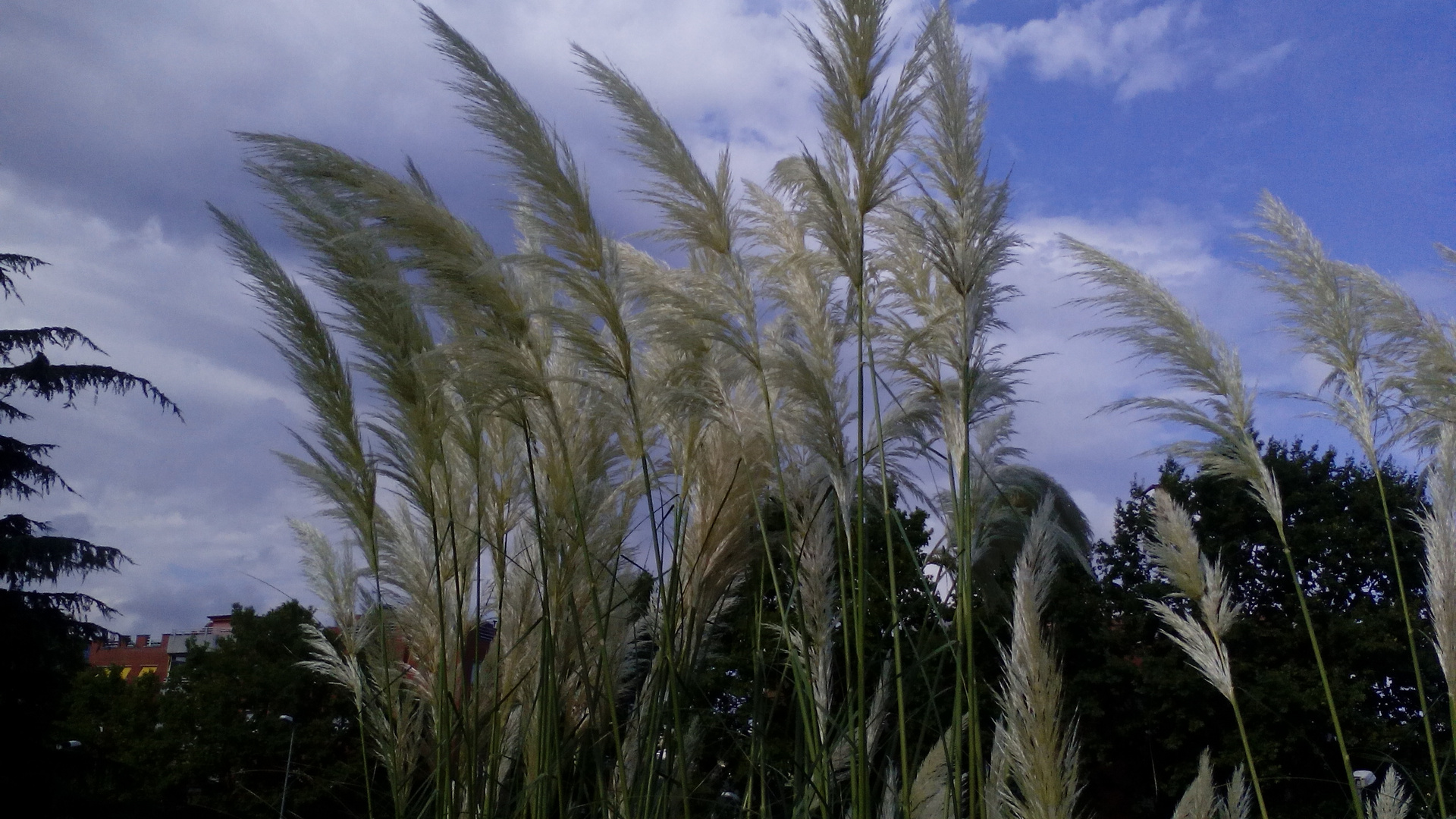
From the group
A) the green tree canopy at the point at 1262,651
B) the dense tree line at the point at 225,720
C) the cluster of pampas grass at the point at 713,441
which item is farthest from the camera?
the dense tree line at the point at 225,720

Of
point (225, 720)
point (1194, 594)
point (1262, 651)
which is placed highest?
point (1262, 651)

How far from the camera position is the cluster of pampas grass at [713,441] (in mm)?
1934

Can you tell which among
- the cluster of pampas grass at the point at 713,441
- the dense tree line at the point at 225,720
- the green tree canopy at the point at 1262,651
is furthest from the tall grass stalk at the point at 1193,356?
the dense tree line at the point at 225,720

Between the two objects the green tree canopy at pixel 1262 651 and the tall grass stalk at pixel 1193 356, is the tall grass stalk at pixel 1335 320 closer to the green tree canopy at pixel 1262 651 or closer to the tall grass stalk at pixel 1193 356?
the tall grass stalk at pixel 1193 356

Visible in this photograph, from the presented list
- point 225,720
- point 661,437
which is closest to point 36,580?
point 225,720

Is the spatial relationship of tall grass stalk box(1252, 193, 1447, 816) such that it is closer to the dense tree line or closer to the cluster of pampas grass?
the cluster of pampas grass

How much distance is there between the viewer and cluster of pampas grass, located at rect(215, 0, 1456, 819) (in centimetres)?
193

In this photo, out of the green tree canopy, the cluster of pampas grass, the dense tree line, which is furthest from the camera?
the dense tree line

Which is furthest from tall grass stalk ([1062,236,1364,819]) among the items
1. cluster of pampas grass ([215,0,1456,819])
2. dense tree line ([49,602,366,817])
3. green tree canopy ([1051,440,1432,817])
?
dense tree line ([49,602,366,817])

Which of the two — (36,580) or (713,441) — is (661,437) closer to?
(713,441)

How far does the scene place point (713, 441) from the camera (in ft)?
7.69

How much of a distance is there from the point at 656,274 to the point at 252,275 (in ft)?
3.09

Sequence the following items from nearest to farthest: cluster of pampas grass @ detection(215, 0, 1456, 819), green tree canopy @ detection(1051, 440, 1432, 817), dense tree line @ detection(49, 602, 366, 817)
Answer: cluster of pampas grass @ detection(215, 0, 1456, 819)
green tree canopy @ detection(1051, 440, 1432, 817)
dense tree line @ detection(49, 602, 366, 817)

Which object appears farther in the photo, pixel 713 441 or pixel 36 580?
pixel 36 580
